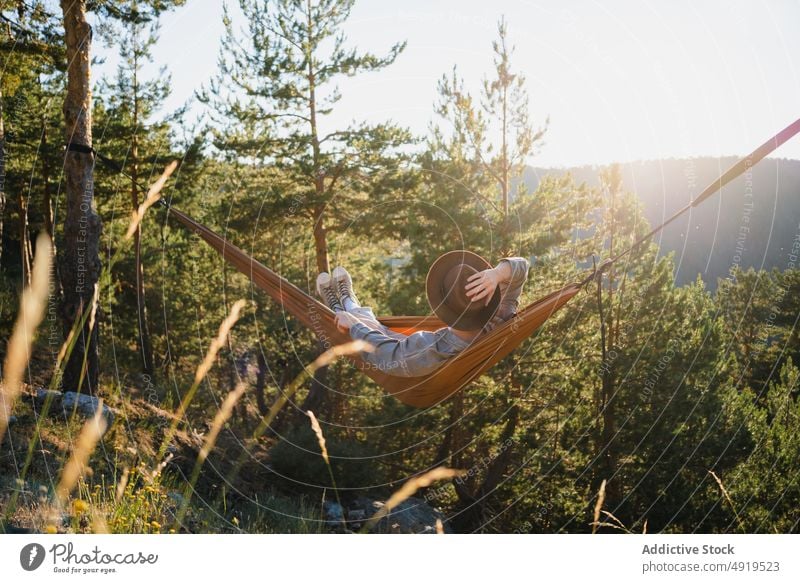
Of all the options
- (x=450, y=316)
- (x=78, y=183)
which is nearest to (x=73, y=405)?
(x=78, y=183)

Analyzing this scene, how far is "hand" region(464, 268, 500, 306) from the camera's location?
343cm

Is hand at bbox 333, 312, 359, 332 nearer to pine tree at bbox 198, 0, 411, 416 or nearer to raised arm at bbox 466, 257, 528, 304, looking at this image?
raised arm at bbox 466, 257, 528, 304

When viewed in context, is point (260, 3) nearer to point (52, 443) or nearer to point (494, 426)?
point (52, 443)

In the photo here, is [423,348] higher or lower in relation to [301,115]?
lower

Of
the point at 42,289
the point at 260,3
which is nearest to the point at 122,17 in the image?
A: the point at 260,3

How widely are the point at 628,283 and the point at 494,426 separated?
335cm

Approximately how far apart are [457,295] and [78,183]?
3.19 metres

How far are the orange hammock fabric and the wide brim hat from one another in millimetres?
139

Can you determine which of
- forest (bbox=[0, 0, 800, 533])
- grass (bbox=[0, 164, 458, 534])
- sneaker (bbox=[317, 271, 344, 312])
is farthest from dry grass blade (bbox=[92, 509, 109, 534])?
forest (bbox=[0, 0, 800, 533])

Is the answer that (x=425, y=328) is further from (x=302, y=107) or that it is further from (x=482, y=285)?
(x=302, y=107)

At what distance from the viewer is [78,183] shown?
5.06 metres

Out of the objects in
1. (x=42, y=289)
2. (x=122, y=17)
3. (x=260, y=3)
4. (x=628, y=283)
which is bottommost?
(x=628, y=283)

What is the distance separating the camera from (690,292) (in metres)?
12.0

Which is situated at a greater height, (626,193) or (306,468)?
(626,193)
